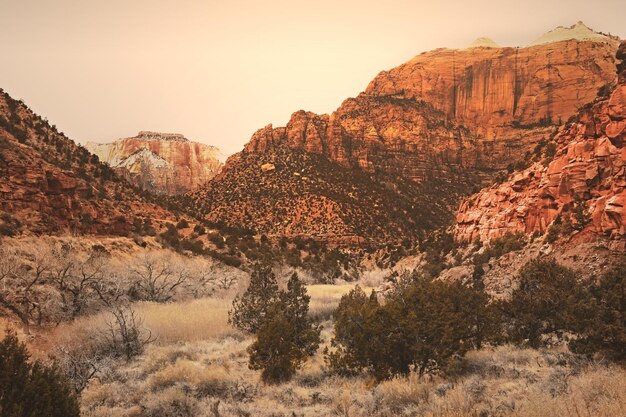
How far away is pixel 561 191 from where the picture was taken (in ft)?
70.4

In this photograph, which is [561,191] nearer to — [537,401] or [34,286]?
[537,401]

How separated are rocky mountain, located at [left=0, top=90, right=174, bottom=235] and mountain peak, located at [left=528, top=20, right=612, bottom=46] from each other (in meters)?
106

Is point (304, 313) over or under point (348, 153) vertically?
under

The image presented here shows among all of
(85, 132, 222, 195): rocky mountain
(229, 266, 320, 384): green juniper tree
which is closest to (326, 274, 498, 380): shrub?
(229, 266, 320, 384): green juniper tree

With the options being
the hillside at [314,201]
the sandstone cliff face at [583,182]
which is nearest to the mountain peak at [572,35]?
the hillside at [314,201]

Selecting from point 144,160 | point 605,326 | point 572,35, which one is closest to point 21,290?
point 605,326

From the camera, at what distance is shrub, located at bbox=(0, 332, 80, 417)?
4.88 m

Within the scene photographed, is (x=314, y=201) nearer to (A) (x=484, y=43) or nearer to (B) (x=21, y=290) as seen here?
(B) (x=21, y=290)

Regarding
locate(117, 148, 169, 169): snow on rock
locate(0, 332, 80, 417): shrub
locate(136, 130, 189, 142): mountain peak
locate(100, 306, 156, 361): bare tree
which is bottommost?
locate(100, 306, 156, 361): bare tree

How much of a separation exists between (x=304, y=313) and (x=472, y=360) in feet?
16.1

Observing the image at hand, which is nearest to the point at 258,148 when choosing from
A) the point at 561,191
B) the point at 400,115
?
the point at 400,115

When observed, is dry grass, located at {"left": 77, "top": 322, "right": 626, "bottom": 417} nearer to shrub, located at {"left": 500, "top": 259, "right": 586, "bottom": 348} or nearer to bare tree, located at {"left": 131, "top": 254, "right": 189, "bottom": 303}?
shrub, located at {"left": 500, "top": 259, "right": 586, "bottom": 348}

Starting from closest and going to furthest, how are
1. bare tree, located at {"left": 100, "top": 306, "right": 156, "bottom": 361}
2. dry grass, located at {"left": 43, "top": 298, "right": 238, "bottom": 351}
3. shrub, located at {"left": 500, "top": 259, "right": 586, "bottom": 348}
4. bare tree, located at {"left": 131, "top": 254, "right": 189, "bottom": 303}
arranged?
shrub, located at {"left": 500, "top": 259, "right": 586, "bottom": 348} < bare tree, located at {"left": 100, "top": 306, "right": 156, "bottom": 361} < dry grass, located at {"left": 43, "top": 298, "right": 238, "bottom": 351} < bare tree, located at {"left": 131, "top": 254, "right": 189, "bottom": 303}

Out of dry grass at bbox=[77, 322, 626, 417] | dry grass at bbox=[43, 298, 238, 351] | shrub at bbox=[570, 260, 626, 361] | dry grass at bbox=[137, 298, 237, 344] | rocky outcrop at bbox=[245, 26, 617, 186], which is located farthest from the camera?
rocky outcrop at bbox=[245, 26, 617, 186]
